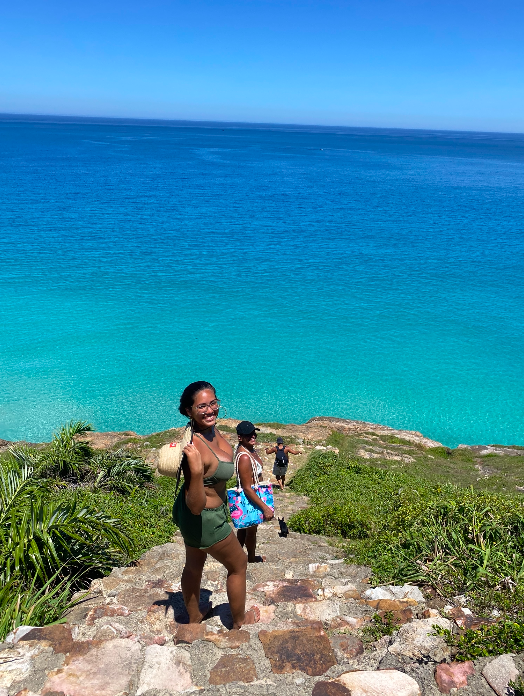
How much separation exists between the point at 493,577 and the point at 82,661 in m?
3.84

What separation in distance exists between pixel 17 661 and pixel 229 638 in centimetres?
161

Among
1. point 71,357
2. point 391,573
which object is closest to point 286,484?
point 391,573

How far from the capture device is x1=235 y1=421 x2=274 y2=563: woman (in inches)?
220

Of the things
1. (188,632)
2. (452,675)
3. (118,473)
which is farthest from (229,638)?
(118,473)

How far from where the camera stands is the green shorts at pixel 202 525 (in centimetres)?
444

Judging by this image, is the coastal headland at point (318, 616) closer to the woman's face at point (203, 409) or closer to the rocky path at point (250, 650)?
the rocky path at point (250, 650)

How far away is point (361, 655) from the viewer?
441cm

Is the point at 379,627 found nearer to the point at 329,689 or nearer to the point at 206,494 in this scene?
the point at 329,689

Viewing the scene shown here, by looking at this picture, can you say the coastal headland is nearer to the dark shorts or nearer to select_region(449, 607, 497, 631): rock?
select_region(449, 607, 497, 631): rock

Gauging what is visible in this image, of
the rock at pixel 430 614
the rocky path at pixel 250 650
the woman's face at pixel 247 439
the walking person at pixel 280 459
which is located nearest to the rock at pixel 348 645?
the rocky path at pixel 250 650

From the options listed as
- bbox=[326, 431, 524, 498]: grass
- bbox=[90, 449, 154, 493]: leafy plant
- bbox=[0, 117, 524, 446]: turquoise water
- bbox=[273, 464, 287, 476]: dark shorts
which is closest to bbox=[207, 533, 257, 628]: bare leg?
bbox=[90, 449, 154, 493]: leafy plant

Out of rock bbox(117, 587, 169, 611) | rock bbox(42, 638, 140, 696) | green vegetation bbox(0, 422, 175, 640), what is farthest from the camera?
rock bbox(117, 587, 169, 611)

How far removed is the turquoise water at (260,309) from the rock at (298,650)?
1743cm

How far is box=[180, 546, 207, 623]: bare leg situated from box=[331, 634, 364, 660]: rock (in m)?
1.21
